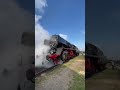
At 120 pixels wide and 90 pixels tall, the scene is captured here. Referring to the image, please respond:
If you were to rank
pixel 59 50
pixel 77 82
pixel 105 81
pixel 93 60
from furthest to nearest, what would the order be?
pixel 59 50 → pixel 93 60 → pixel 77 82 → pixel 105 81

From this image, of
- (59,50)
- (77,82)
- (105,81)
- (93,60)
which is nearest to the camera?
(105,81)

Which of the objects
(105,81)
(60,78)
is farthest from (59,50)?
(105,81)

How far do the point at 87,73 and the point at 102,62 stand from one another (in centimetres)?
62

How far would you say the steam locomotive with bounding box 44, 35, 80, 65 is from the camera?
7.92 m

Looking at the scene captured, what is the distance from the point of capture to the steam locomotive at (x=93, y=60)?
5941 mm

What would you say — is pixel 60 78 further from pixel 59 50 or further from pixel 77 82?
pixel 59 50

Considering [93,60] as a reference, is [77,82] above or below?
below

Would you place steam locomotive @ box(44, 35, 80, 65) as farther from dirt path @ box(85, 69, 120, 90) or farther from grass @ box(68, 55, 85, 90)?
dirt path @ box(85, 69, 120, 90)

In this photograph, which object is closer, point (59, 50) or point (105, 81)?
point (105, 81)

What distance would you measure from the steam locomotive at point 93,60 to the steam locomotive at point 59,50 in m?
1.62

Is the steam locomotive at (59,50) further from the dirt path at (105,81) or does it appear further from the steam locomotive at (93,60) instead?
Answer: the dirt path at (105,81)

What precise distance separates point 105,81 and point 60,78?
4.11ft

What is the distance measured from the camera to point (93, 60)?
6160 millimetres

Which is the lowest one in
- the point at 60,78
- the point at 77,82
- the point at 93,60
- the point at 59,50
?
the point at 77,82
